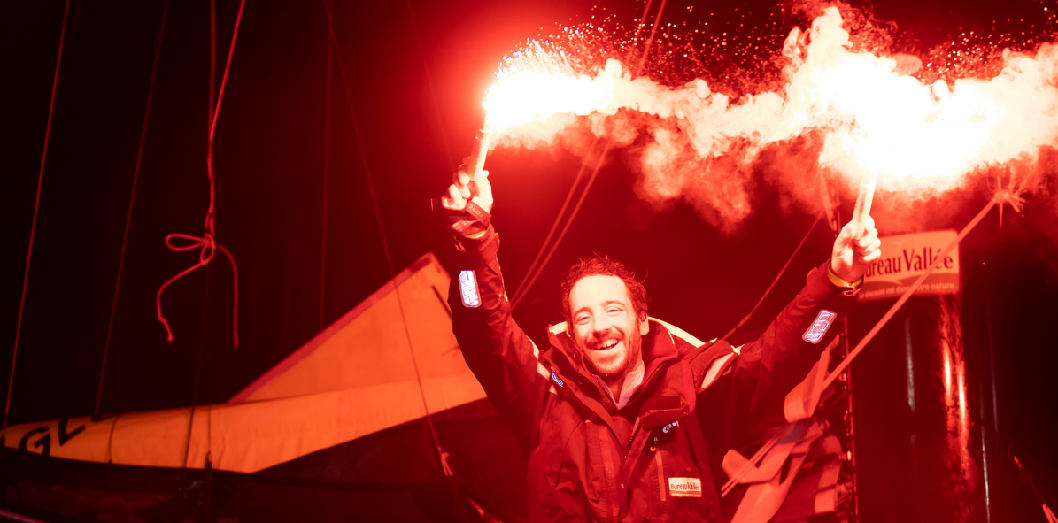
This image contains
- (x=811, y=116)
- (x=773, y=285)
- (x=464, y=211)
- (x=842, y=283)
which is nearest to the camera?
(x=842, y=283)

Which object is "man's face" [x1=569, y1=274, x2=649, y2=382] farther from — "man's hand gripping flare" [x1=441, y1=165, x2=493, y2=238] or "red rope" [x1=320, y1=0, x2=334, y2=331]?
"red rope" [x1=320, y1=0, x2=334, y2=331]

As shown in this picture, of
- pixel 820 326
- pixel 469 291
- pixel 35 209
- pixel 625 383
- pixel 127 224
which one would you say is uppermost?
pixel 35 209

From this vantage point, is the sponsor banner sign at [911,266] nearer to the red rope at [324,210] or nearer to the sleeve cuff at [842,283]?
the sleeve cuff at [842,283]

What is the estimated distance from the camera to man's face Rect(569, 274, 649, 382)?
10.8ft

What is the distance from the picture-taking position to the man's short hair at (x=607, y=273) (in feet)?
11.5

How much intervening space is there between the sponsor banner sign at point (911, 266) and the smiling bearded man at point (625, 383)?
1.56 ft

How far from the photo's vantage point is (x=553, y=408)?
328 centimetres

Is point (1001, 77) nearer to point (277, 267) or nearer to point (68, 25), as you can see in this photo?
point (277, 267)

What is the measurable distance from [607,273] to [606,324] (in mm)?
301

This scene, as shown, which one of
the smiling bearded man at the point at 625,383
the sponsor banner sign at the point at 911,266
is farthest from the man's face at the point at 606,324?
the sponsor banner sign at the point at 911,266

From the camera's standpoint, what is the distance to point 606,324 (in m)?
3.36

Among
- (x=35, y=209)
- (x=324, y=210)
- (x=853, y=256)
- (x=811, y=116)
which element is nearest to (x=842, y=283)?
(x=853, y=256)

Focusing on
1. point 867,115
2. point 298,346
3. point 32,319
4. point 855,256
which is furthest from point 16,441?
point 867,115

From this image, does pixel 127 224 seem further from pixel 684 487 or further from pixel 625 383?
pixel 684 487
